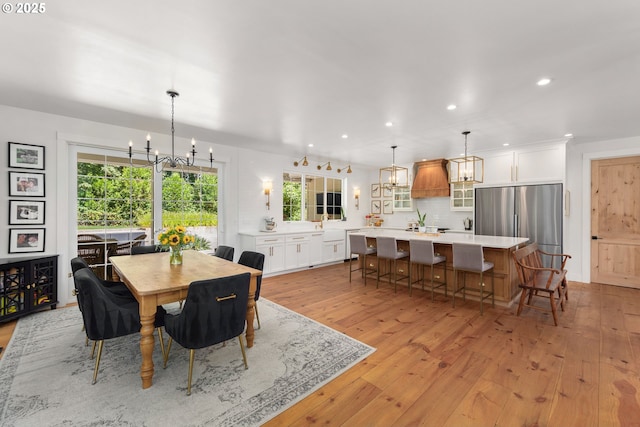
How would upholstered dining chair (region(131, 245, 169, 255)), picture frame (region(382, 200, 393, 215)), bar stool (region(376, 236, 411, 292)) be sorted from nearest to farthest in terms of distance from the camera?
upholstered dining chair (region(131, 245, 169, 255))
bar stool (region(376, 236, 411, 292))
picture frame (region(382, 200, 393, 215))

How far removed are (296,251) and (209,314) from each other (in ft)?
13.2

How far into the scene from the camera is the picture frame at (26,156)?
3535mm

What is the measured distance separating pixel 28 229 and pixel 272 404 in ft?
12.9

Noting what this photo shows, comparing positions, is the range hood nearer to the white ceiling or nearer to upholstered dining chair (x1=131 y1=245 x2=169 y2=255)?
the white ceiling

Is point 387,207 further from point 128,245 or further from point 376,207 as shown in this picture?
point 128,245

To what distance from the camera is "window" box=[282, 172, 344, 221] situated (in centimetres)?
679

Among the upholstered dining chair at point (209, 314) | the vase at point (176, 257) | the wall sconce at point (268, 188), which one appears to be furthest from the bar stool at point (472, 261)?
the wall sconce at point (268, 188)

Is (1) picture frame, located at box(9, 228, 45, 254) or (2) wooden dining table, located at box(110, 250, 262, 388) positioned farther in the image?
(1) picture frame, located at box(9, 228, 45, 254)

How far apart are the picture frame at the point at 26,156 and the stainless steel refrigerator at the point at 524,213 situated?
24.0 feet

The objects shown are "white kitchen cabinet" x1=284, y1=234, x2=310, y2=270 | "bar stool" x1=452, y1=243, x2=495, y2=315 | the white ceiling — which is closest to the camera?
the white ceiling

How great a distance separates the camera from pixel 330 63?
97.7 inches

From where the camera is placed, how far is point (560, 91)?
3.00 metres

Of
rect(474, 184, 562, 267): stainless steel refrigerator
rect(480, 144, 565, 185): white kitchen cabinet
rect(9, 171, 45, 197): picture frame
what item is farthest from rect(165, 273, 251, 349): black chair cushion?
rect(480, 144, 565, 185): white kitchen cabinet

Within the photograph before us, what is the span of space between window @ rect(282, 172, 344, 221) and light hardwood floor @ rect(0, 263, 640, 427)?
3.08 meters
